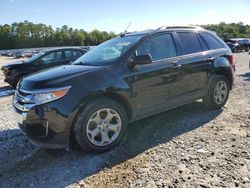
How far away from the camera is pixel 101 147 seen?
4.31m

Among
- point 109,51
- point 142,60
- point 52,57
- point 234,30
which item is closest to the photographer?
point 142,60

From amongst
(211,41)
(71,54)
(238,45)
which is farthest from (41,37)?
(211,41)

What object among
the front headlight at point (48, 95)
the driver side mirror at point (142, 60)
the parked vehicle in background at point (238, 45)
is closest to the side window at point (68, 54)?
the driver side mirror at point (142, 60)

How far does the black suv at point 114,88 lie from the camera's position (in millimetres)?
3977

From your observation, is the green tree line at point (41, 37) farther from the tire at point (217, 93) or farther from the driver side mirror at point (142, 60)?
the driver side mirror at point (142, 60)

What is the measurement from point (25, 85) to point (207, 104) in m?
3.75

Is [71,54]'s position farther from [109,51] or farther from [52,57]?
[109,51]

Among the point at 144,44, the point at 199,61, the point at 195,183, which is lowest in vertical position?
the point at 195,183

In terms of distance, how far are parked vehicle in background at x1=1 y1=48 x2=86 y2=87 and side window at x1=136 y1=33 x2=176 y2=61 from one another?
7.48 m

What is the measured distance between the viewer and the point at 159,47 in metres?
5.12

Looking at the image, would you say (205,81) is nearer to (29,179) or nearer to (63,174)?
(63,174)

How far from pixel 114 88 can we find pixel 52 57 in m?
8.54

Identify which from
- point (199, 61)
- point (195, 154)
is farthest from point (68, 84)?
point (199, 61)

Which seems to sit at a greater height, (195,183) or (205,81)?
(205,81)
